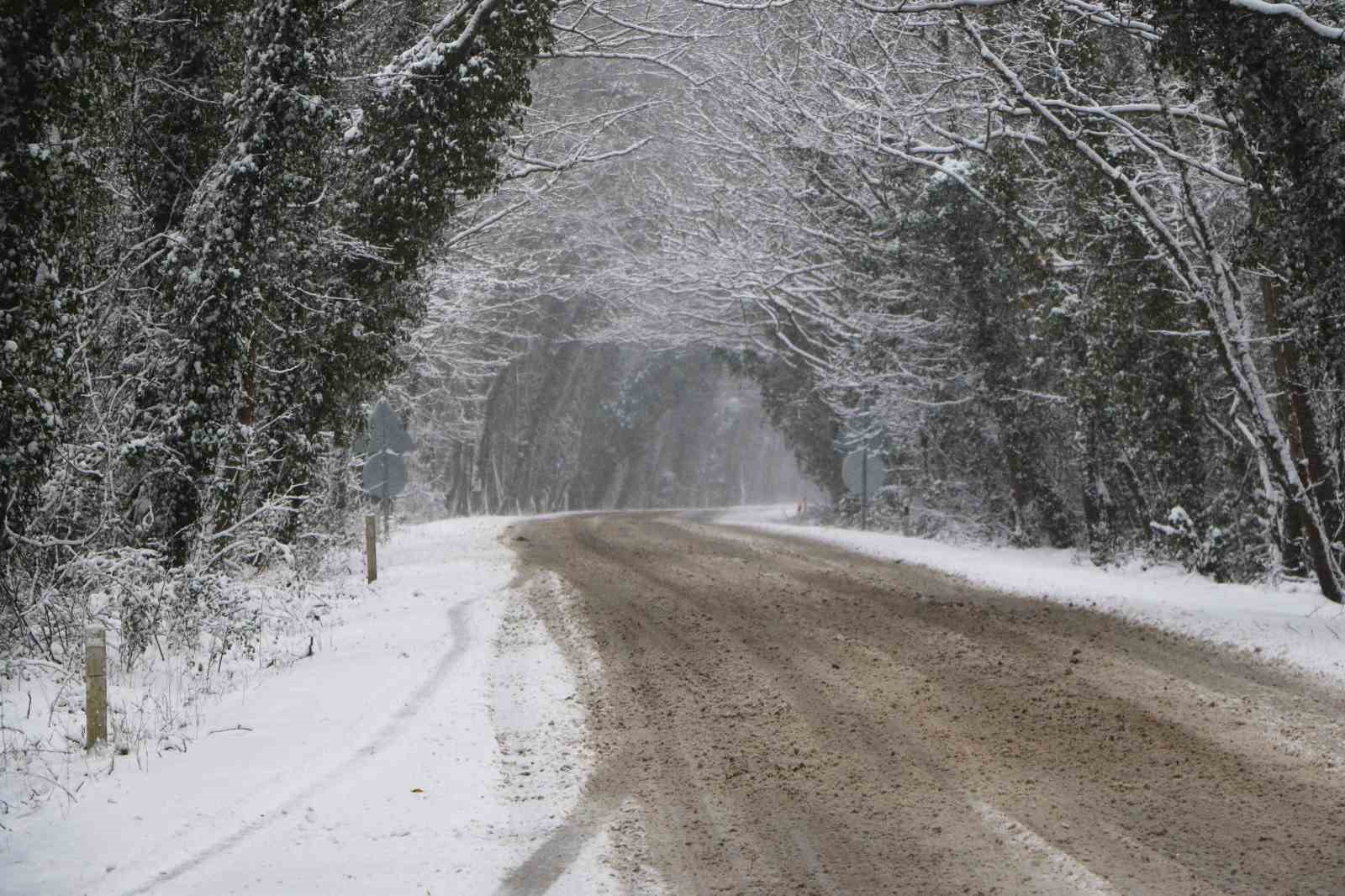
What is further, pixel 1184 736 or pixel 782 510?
pixel 782 510

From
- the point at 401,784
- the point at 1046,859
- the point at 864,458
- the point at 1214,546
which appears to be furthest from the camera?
the point at 864,458

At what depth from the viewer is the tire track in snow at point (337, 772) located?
6.12 meters

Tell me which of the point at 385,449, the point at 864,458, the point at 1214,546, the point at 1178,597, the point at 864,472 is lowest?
the point at 1178,597

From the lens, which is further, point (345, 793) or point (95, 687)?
point (95, 687)

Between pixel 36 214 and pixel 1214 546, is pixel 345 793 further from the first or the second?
pixel 1214 546

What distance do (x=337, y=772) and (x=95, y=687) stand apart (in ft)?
6.84

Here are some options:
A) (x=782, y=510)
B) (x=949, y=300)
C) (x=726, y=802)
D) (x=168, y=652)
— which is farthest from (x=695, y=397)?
(x=726, y=802)

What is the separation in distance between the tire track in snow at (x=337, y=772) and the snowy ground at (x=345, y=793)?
2 cm

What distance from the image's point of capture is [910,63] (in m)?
20.0

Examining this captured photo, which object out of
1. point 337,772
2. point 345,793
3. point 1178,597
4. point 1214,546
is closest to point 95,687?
point 337,772

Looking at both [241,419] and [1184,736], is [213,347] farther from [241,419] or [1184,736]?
[1184,736]

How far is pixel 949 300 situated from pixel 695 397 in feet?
125

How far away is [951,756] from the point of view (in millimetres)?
7672

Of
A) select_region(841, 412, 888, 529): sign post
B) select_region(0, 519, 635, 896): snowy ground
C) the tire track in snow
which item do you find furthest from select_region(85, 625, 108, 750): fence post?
select_region(841, 412, 888, 529): sign post
